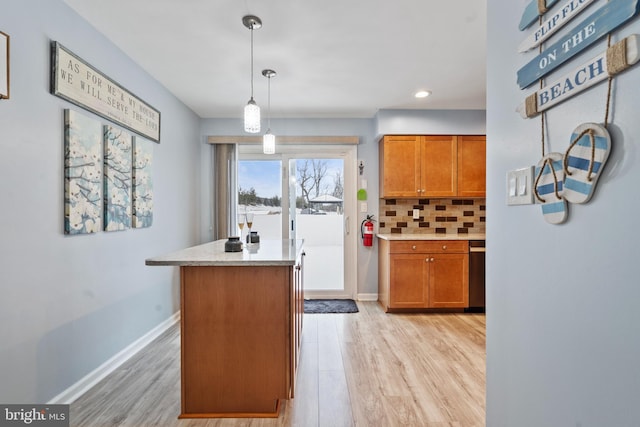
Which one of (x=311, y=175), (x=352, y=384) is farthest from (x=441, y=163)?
(x=352, y=384)

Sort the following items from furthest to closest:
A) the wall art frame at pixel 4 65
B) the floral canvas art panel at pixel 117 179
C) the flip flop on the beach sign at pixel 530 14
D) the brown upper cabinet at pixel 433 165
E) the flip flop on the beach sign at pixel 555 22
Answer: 1. the brown upper cabinet at pixel 433 165
2. the floral canvas art panel at pixel 117 179
3. the wall art frame at pixel 4 65
4. the flip flop on the beach sign at pixel 530 14
5. the flip flop on the beach sign at pixel 555 22

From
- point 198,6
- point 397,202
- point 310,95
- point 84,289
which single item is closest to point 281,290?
point 84,289

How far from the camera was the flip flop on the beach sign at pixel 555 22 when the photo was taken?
0.86 metres

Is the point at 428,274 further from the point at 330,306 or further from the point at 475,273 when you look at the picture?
the point at 330,306

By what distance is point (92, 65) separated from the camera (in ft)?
7.57

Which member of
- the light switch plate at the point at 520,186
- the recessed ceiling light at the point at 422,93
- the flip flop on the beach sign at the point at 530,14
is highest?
the recessed ceiling light at the point at 422,93

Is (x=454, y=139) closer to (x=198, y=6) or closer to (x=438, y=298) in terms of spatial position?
(x=438, y=298)

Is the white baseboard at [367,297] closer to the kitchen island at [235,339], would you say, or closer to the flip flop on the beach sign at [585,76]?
the kitchen island at [235,339]

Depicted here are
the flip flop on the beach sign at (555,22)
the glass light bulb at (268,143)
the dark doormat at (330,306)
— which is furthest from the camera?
the dark doormat at (330,306)

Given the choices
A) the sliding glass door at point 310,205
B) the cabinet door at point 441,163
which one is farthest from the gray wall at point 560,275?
the sliding glass door at point 310,205

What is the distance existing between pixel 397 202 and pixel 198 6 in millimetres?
3202

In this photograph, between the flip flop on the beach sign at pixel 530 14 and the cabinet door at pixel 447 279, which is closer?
the flip flop on the beach sign at pixel 530 14

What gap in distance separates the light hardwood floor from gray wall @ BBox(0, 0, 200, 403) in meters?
0.31

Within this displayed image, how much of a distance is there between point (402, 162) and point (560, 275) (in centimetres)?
333
